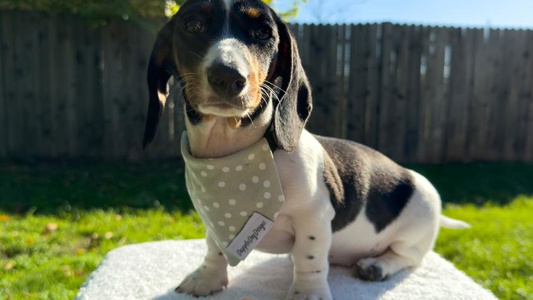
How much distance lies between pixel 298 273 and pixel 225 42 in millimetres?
1144

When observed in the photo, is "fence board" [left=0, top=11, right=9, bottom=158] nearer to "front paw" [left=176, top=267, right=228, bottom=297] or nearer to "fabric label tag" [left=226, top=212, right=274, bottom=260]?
"front paw" [left=176, top=267, right=228, bottom=297]

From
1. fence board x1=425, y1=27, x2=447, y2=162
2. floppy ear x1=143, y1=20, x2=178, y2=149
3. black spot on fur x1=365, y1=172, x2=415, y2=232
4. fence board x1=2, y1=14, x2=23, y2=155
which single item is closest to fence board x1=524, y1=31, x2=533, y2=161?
fence board x1=425, y1=27, x2=447, y2=162

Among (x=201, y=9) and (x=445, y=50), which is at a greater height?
(x=201, y=9)

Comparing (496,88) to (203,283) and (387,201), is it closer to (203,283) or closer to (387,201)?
(387,201)

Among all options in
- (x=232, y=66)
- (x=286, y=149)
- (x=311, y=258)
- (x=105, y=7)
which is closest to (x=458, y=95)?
(x=105, y=7)

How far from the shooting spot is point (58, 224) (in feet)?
14.9

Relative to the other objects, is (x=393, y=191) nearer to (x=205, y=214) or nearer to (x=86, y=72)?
(x=205, y=214)

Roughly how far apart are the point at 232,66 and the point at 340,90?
5927 millimetres

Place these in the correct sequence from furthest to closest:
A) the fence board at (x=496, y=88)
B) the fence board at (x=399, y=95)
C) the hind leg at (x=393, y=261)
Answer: the fence board at (x=496, y=88) → the fence board at (x=399, y=95) → the hind leg at (x=393, y=261)

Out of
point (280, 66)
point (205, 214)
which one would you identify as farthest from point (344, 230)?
point (280, 66)

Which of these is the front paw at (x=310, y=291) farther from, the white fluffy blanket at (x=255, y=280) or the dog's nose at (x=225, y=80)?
the dog's nose at (x=225, y=80)

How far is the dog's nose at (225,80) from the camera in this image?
1.75 metres

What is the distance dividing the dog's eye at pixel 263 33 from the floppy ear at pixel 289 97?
0.38 feet

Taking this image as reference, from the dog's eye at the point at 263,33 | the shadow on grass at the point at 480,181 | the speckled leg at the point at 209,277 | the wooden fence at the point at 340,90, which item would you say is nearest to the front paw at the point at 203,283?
the speckled leg at the point at 209,277
